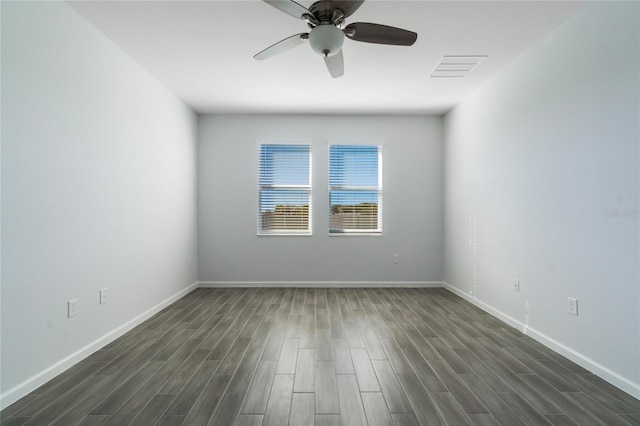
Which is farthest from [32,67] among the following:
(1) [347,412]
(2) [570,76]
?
(2) [570,76]

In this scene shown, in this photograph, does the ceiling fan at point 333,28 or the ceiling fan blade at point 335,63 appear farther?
the ceiling fan blade at point 335,63

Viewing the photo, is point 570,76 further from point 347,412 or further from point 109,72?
point 109,72

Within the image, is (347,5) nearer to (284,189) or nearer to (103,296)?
(103,296)

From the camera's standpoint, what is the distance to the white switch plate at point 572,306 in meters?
2.39

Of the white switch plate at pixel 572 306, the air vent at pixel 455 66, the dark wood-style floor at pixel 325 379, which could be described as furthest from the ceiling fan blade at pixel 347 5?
the white switch plate at pixel 572 306

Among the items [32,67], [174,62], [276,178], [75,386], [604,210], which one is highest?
[174,62]

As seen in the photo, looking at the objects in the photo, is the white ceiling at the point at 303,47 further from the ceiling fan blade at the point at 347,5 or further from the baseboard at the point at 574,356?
the baseboard at the point at 574,356

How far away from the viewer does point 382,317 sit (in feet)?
11.1

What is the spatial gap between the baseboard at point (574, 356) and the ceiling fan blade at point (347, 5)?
9.15ft

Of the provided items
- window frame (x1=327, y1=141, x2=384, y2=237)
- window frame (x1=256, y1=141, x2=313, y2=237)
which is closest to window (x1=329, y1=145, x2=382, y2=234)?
window frame (x1=327, y1=141, x2=384, y2=237)

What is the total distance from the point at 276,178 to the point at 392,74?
7.39 ft

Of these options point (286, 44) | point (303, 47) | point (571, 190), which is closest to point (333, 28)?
point (286, 44)

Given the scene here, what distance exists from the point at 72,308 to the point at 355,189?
3607 mm

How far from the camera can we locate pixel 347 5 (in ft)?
6.32
